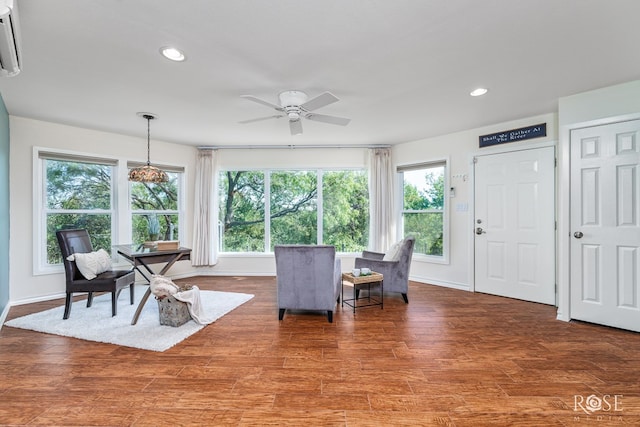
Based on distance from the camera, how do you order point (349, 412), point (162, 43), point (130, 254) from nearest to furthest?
point (349, 412) → point (162, 43) → point (130, 254)

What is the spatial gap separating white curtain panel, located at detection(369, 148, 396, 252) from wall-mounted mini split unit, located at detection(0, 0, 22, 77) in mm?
4419

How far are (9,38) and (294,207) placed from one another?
4132 mm

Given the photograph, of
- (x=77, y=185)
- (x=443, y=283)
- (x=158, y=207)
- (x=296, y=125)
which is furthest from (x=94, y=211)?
(x=443, y=283)

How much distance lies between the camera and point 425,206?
195 inches

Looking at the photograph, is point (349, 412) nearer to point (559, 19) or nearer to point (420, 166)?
point (559, 19)

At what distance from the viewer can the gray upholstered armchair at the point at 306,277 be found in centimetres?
306

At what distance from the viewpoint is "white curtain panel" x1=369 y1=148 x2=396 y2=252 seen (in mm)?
5082

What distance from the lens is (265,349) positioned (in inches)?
97.4

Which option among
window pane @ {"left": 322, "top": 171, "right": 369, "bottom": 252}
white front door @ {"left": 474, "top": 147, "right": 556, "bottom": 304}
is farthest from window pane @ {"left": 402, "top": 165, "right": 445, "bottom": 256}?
window pane @ {"left": 322, "top": 171, "right": 369, "bottom": 252}

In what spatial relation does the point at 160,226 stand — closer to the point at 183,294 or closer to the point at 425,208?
the point at 183,294

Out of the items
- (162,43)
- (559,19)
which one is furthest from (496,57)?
(162,43)

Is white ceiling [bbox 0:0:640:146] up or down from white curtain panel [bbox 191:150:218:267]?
up

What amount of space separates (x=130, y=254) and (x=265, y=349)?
6.10 feet

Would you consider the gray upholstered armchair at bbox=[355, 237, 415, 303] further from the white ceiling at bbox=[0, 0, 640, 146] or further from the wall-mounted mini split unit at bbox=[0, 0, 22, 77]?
the wall-mounted mini split unit at bbox=[0, 0, 22, 77]
